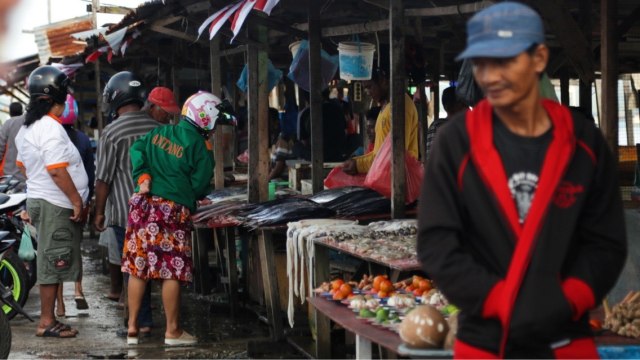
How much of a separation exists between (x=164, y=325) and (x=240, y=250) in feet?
4.76

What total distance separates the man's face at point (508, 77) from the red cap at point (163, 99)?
619 cm

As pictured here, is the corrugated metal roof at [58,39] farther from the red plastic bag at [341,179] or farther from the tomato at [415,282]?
the tomato at [415,282]

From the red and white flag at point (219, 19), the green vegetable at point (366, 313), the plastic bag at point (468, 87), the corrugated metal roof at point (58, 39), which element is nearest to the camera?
the green vegetable at point (366, 313)

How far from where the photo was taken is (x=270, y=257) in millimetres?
8719

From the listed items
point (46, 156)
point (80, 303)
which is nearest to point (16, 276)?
point (80, 303)

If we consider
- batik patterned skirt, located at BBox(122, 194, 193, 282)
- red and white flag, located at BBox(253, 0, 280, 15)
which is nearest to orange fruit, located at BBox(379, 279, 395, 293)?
red and white flag, located at BBox(253, 0, 280, 15)

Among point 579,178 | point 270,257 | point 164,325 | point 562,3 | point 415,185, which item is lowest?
point 164,325

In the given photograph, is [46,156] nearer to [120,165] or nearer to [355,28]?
[120,165]

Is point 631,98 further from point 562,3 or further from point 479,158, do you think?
point 479,158

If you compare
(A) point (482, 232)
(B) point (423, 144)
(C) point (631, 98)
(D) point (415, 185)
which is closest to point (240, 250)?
(D) point (415, 185)

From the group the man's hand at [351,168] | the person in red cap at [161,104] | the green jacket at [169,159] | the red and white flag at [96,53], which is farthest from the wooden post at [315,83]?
the red and white flag at [96,53]

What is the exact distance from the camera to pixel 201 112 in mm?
8469

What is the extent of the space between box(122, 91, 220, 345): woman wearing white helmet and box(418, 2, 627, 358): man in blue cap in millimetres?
5383

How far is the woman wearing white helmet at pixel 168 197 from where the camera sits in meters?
8.37
